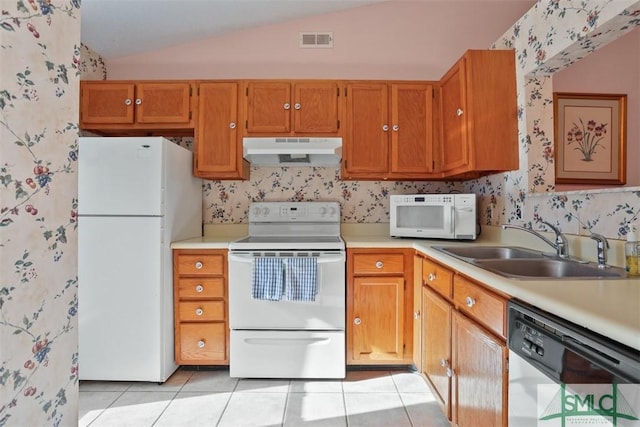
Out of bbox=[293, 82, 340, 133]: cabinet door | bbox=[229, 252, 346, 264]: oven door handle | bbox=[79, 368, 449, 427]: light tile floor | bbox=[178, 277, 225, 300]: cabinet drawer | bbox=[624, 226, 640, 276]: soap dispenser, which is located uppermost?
bbox=[293, 82, 340, 133]: cabinet door

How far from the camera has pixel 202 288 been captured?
2100mm

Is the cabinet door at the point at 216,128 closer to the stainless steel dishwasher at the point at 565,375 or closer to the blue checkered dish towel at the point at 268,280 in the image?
the blue checkered dish towel at the point at 268,280

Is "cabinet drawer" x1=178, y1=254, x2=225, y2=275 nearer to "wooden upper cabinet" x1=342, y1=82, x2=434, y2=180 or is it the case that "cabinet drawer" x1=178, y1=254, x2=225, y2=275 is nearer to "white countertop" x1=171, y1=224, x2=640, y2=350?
"wooden upper cabinet" x1=342, y1=82, x2=434, y2=180

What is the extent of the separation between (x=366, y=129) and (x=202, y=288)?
1607mm

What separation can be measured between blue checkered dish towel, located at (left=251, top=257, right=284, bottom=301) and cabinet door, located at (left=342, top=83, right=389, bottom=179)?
0.88 metres

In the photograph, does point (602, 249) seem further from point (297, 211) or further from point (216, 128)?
point (216, 128)

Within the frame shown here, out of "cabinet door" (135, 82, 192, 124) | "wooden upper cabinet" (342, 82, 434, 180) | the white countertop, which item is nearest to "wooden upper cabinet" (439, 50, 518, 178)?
"wooden upper cabinet" (342, 82, 434, 180)

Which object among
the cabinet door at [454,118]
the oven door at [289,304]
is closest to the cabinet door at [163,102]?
the oven door at [289,304]

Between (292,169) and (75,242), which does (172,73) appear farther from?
(75,242)

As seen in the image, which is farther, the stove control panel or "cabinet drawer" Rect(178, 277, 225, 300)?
the stove control panel

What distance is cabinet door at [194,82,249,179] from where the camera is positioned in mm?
2359

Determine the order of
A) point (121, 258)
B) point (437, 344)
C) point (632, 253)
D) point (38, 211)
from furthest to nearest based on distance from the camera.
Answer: point (121, 258)
point (437, 344)
point (632, 253)
point (38, 211)

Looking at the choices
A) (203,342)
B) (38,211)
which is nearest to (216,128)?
(203,342)

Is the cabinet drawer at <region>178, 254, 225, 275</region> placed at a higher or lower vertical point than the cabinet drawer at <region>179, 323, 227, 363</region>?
higher
